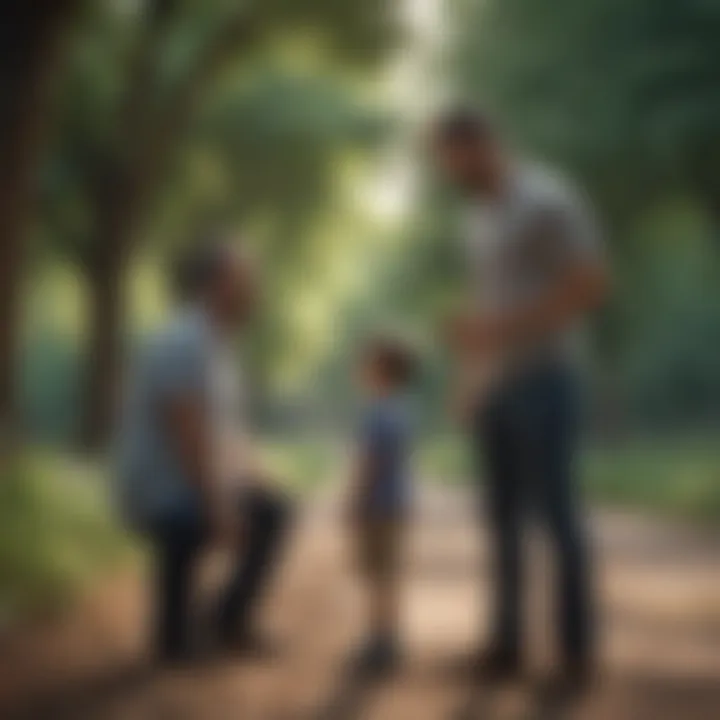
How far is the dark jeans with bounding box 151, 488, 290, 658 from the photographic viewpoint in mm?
877

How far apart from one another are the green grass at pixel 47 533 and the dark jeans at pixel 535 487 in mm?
271

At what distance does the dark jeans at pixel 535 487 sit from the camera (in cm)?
A: 85

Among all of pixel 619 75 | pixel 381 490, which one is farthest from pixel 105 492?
pixel 619 75

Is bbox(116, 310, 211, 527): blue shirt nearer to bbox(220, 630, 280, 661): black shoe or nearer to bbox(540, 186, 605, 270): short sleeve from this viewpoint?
bbox(220, 630, 280, 661): black shoe

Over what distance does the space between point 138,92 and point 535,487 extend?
0.42m

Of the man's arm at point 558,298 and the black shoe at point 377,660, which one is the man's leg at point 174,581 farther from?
the man's arm at point 558,298

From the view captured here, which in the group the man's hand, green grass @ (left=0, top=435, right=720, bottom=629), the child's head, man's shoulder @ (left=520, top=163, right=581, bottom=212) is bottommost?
green grass @ (left=0, top=435, right=720, bottom=629)

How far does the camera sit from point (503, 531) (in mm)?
859

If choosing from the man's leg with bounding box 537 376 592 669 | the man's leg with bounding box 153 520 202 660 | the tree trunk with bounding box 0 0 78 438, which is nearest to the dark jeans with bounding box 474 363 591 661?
the man's leg with bounding box 537 376 592 669

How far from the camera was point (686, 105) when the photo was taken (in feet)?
2.95

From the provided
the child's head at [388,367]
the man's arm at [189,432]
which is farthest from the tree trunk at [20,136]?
the child's head at [388,367]

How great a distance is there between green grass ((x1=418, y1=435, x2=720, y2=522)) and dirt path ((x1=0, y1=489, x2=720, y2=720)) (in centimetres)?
2

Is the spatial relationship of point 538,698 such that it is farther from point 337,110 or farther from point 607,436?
point 337,110

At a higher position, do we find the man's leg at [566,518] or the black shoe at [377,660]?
the man's leg at [566,518]
